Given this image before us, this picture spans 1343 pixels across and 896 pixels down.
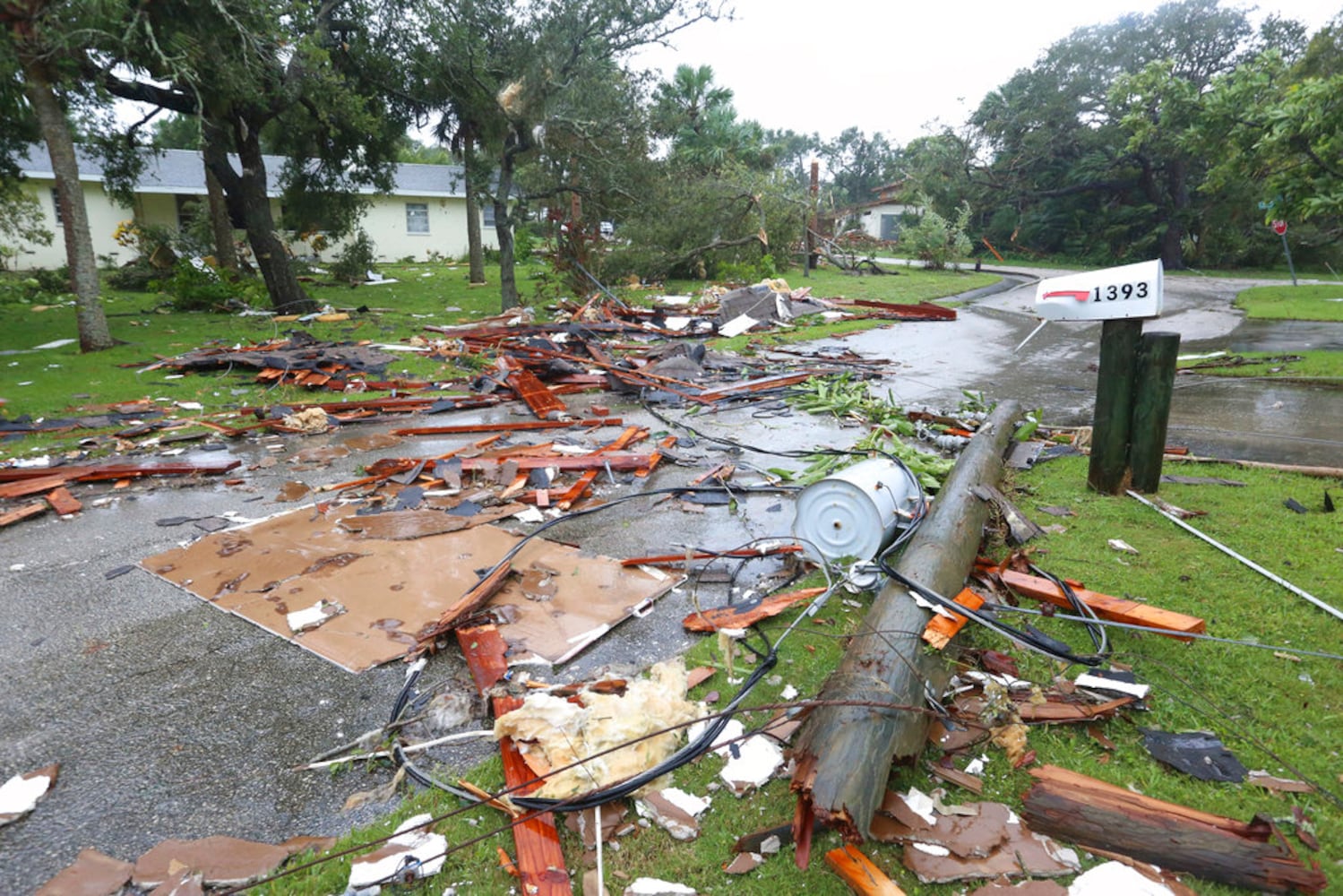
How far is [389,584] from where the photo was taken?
13.8 feet

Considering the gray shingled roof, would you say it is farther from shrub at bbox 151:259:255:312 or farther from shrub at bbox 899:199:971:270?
shrub at bbox 899:199:971:270

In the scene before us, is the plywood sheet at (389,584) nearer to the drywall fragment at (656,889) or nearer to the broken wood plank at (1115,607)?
the drywall fragment at (656,889)

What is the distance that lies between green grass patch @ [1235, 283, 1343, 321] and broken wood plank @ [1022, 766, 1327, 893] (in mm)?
17695

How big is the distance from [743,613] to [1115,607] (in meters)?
1.86

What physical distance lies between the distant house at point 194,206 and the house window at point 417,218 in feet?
0.15

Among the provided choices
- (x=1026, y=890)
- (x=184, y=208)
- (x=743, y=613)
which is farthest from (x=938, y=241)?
(x=1026, y=890)

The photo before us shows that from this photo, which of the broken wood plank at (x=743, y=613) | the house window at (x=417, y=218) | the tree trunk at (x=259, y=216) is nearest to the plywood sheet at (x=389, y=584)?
the broken wood plank at (x=743, y=613)

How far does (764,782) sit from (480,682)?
1392 mm

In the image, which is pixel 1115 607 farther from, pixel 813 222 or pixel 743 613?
pixel 813 222

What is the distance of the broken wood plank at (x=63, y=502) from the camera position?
5.49 metres

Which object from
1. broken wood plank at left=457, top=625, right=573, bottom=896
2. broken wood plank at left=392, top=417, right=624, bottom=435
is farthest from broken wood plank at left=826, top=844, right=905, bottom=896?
broken wood plank at left=392, top=417, right=624, bottom=435

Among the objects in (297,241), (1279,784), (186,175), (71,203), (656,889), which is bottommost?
(656,889)

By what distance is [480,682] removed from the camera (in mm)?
3225

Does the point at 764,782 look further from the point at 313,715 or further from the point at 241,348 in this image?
the point at 241,348
